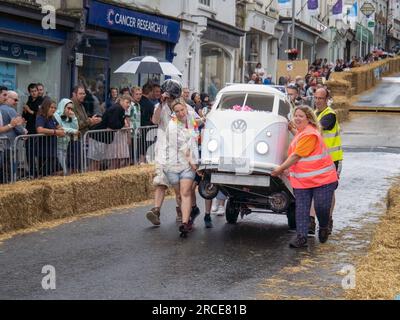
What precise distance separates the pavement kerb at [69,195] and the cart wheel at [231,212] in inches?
91.5

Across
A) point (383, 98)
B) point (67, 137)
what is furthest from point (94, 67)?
point (383, 98)

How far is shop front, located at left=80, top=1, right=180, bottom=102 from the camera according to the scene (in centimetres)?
2320

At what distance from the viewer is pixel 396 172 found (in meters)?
20.0

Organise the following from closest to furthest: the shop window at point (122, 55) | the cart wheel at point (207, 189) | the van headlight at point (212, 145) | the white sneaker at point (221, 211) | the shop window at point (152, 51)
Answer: the van headlight at point (212, 145), the cart wheel at point (207, 189), the white sneaker at point (221, 211), the shop window at point (122, 55), the shop window at point (152, 51)

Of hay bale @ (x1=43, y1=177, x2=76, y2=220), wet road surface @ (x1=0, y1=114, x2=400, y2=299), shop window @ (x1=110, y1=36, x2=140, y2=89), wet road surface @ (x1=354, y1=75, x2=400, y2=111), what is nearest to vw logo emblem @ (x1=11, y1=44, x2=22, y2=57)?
shop window @ (x1=110, y1=36, x2=140, y2=89)

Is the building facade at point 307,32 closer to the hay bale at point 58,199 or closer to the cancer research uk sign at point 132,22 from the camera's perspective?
the cancer research uk sign at point 132,22

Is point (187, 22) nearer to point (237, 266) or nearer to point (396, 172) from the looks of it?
point (396, 172)

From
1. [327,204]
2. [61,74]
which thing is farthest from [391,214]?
[61,74]

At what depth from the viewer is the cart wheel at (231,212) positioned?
40.9ft

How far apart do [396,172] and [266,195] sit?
9.31m

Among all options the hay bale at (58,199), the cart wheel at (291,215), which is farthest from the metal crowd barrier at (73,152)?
the cart wheel at (291,215)

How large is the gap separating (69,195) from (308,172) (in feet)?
13.2

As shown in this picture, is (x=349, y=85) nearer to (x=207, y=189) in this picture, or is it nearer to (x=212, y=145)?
(x=207, y=189)

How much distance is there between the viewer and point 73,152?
14.5 metres
